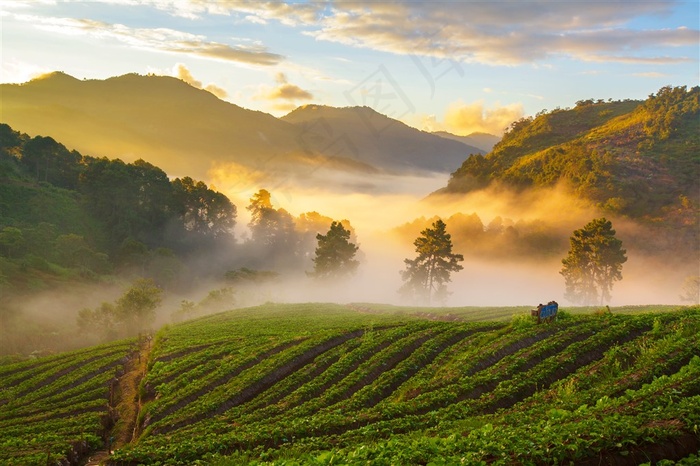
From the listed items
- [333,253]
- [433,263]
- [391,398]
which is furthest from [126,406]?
[333,253]

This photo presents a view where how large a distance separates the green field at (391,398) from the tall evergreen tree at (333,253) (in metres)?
83.3

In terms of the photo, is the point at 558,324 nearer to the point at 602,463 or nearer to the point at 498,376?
the point at 498,376

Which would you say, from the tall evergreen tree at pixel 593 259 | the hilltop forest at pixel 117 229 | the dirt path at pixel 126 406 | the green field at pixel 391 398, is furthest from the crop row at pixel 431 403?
the hilltop forest at pixel 117 229

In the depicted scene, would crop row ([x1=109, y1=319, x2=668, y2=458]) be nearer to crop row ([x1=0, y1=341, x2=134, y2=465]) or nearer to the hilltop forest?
crop row ([x1=0, y1=341, x2=134, y2=465])

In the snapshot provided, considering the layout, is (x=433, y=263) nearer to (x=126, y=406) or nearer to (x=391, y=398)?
(x=126, y=406)

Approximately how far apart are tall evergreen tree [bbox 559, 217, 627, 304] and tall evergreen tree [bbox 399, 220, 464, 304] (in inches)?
955

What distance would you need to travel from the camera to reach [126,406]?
41938 millimetres

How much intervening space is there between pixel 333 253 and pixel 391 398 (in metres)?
106

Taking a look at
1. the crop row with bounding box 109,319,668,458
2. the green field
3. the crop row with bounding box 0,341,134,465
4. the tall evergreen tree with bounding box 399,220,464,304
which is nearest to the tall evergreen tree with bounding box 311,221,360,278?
the tall evergreen tree with bounding box 399,220,464,304

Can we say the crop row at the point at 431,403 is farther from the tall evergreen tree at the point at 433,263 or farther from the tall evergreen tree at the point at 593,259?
the tall evergreen tree at the point at 433,263

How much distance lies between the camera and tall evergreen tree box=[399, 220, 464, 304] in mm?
123375

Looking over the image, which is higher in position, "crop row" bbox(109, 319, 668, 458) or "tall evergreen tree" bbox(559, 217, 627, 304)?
"tall evergreen tree" bbox(559, 217, 627, 304)

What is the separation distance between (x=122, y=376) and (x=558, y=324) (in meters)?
37.9

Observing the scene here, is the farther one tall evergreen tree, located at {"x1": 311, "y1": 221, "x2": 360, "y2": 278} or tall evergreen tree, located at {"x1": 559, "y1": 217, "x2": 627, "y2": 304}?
tall evergreen tree, located at {"x1": 311, "y1": 221, "x2": 360, "y2": 278}
